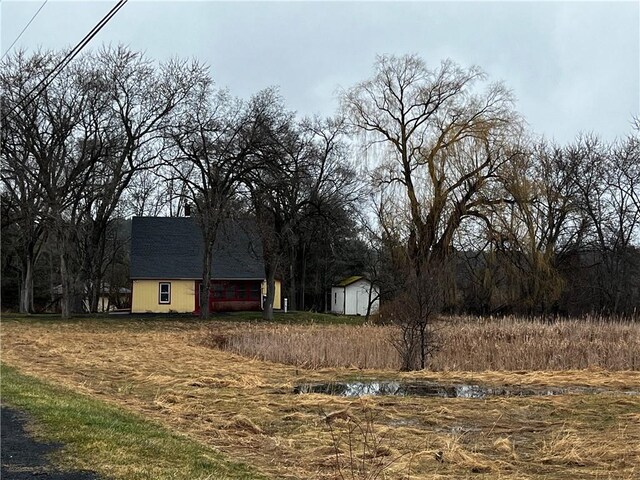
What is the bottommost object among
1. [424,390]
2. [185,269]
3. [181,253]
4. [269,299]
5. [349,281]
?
[424,390]

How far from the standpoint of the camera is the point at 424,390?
13.4 m

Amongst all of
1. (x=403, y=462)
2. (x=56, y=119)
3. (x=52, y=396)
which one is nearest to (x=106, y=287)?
(x=56, y=119)

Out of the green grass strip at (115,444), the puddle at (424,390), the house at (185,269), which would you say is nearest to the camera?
the green grass strip at (115,444)

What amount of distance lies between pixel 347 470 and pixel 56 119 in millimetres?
29141

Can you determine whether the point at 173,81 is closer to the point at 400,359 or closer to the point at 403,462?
the point at 400,359

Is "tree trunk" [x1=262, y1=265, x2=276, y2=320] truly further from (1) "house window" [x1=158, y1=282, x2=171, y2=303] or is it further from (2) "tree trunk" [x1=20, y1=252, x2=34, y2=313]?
(2) "tree trunk" [x1=20, y1=252, x2=34, y2=313]

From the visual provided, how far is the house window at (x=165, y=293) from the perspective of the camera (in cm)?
4416

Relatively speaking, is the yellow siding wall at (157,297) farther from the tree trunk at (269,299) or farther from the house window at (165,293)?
the tree trunk at (269,299)

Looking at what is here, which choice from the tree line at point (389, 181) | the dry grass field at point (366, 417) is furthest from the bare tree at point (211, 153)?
the dry grass field at point (366, 417)

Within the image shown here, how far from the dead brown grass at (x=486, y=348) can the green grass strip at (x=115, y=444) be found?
27.5 feet

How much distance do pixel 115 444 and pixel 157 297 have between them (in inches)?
1492

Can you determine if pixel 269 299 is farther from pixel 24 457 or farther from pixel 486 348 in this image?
pixel 24 457

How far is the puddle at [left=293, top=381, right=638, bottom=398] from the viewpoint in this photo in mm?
12867

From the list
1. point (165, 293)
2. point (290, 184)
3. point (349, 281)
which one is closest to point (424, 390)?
point (290, 184)
